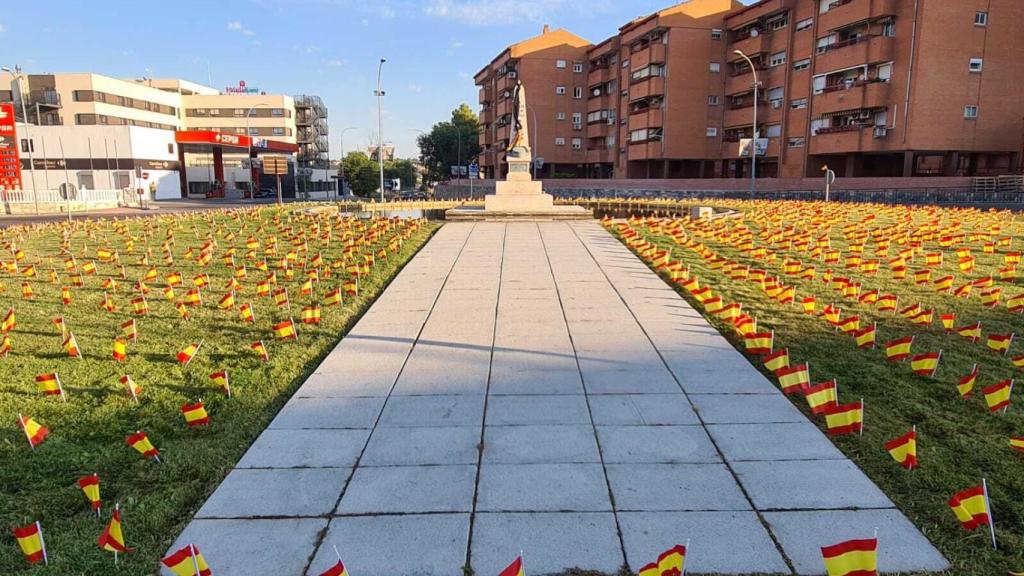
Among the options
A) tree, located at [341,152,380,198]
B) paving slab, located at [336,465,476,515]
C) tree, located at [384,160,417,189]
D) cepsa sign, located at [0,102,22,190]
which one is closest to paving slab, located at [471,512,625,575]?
paving slab, located at [336,465,476,515]

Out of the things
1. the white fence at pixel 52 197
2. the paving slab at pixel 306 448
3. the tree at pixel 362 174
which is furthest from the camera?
the tree at pixel 362 174

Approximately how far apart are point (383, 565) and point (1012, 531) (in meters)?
3.23

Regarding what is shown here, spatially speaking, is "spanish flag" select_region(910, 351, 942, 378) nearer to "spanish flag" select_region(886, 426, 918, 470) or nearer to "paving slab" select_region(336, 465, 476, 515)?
"spanish flag" select_region(886, 426, 918, 470)

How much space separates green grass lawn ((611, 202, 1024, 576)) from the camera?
3.47m

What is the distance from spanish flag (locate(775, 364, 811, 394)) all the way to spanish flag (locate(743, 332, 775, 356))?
3.25 ft

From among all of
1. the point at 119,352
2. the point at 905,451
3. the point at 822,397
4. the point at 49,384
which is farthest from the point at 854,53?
the point at 49,384

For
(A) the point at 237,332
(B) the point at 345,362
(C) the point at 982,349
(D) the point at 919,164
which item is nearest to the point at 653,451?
(B) the point at 345,362

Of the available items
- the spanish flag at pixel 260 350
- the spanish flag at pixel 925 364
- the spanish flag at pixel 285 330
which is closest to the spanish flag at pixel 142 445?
the spanish flag at pixel 260 350

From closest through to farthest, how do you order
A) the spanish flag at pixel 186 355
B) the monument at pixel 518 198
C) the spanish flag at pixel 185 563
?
the spanish flag at pixel 185 563 < the spanish flag at pixel 186 355 < the monument at pixel 518 198

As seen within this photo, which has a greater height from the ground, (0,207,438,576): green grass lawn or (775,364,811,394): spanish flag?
(775,364,811,394): spanish flag

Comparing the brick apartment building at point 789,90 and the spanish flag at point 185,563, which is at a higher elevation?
the brick apartment building at point 789,90

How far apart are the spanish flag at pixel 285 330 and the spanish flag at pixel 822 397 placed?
514 centimetres

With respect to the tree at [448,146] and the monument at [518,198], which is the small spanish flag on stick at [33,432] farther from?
the tree at [448,146]

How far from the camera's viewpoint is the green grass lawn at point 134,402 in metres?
3.49
